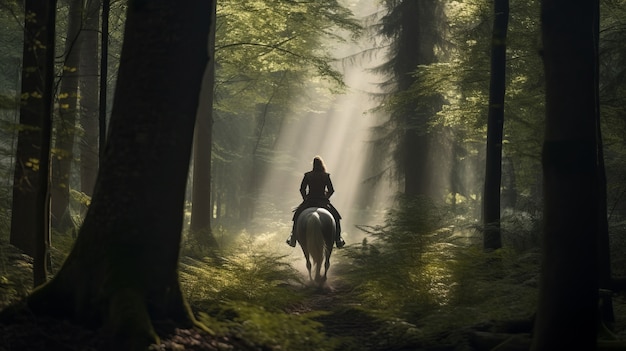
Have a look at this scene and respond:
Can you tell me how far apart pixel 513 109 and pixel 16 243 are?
11824 millimetres

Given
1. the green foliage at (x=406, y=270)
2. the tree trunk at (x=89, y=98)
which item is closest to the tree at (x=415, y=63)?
the tree trunk at (x=89, y=98)

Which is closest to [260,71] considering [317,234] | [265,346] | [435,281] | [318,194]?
[318,194]

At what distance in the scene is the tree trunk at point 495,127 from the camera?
12.4 m

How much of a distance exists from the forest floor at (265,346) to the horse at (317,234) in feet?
7.73

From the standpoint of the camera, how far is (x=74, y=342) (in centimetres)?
570

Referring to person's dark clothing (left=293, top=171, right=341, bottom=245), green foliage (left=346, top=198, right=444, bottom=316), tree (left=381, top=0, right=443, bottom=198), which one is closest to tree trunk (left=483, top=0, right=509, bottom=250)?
green foliage (left=346, top=198, right=444, bottom=316)

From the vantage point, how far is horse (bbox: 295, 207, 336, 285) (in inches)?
527

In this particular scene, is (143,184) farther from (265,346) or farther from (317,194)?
(317,194)

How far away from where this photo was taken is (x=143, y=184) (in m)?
6.30

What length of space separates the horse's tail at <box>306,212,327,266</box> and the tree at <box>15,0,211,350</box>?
6872 mm

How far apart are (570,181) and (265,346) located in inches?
133

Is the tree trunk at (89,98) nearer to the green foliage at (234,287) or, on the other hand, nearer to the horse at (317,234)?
the horse at (317,234)

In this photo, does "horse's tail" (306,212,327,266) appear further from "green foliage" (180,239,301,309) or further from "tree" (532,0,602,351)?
"tree" (532,0,602,351)

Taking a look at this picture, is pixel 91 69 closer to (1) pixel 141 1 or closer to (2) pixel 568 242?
(1) pixel 141 1
